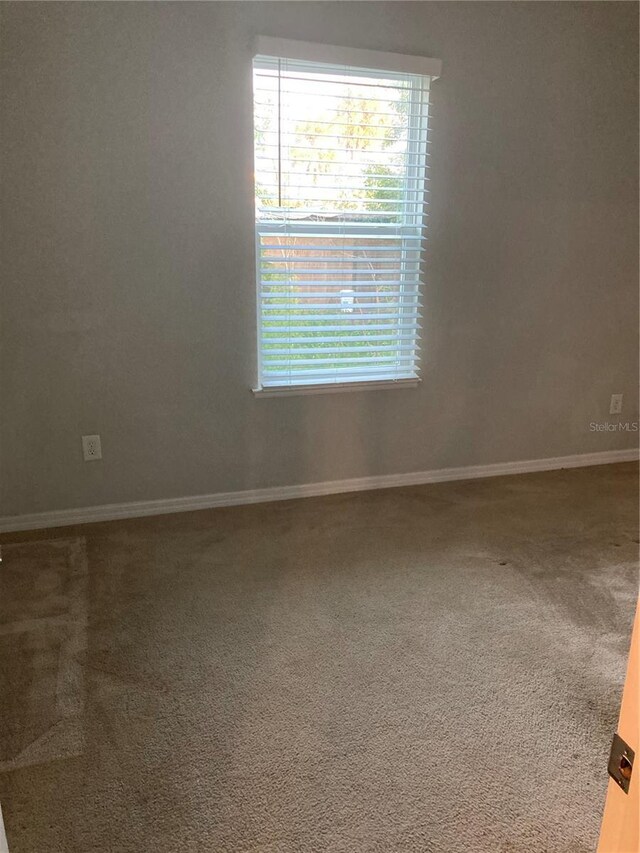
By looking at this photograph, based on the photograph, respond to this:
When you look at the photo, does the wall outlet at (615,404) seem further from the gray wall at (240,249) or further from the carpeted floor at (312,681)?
the carpeted floor at (312,681)

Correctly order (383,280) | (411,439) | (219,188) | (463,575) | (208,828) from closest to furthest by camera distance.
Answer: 1. (208,828)
2. (463,575)
3. (219,188)
4. (383,280)
5. (411,439)

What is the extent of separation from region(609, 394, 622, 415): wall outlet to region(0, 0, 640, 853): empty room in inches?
2.5

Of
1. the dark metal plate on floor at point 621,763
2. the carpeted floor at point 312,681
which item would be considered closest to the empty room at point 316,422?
the carpeted floor at point 312,681

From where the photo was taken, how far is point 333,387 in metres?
2.80

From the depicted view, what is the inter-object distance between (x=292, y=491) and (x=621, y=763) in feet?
7.73

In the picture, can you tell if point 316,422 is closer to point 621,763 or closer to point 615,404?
point 615,404

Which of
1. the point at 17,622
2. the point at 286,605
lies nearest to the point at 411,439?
the point at 286,605

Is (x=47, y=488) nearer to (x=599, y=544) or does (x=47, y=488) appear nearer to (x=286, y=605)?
(x=286, y=605)

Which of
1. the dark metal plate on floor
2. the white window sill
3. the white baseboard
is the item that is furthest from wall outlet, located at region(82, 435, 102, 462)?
the dark metal plate on floor

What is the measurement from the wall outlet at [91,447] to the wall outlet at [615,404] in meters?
2.81

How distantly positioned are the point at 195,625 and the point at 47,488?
1069 millimetres

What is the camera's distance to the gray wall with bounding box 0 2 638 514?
7.36 feet

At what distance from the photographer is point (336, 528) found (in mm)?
2604

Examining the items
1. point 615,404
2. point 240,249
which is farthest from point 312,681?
point 615,404
